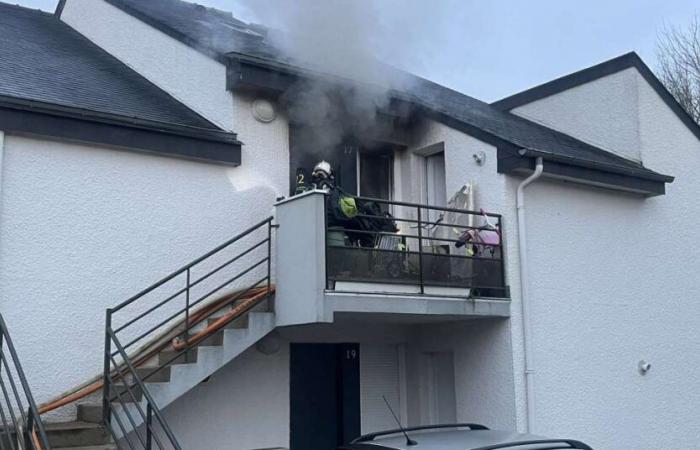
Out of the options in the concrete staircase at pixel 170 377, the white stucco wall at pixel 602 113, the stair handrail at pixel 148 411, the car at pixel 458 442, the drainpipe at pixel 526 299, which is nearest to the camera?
the car at pixel 458 442

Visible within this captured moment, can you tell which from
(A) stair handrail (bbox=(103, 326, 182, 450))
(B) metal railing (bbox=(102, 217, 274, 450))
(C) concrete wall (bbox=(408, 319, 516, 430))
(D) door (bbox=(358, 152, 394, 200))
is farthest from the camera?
(D) door (bbox=(358, 152, 394, 200))

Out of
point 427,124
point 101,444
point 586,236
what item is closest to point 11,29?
point 427,124

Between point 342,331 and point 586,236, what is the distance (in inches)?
146

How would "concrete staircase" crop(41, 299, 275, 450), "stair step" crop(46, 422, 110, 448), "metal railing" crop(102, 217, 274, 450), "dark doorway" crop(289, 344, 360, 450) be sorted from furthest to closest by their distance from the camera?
"dark doorway" crop(289, 344, 360, 450) → "metal railing" crop(102, 217, 274, 450) → "concrete staircase" crop(41, 299, 275, 450) → "stair step" crop(46, 422, 110, 448)

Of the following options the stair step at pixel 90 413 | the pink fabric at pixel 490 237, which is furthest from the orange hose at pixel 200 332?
the pink fabric at pixel 490 237

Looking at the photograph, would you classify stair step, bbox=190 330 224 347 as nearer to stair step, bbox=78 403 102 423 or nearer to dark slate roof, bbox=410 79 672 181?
stair step, bbox=78 403 102 423

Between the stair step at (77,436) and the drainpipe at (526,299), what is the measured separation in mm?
5174

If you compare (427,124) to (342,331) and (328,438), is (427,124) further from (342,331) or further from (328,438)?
(328,438)

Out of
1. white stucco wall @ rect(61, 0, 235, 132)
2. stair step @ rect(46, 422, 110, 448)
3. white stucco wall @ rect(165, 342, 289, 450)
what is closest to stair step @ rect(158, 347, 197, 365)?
white stucco wall @ rect(165, 342, 289, 450)

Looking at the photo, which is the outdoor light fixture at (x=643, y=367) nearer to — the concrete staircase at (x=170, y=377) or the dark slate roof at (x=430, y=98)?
the dark slate roof at (x=430, y=98)

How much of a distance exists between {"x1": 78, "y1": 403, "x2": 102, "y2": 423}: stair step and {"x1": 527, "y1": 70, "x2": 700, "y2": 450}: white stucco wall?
17.6ft

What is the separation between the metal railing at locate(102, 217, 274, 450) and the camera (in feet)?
26.9

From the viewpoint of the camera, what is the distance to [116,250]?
9.24 metres

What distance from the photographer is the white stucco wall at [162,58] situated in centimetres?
1069
